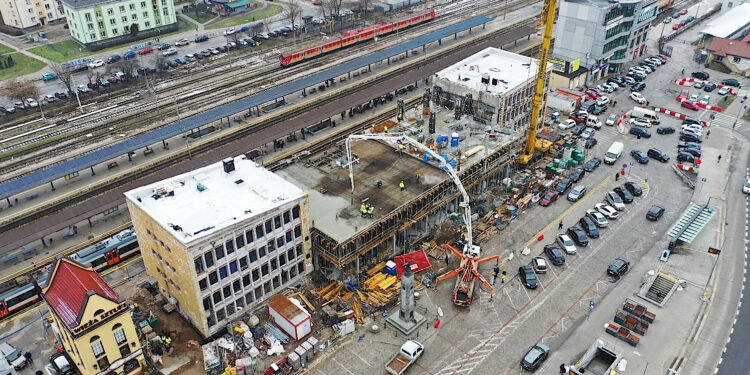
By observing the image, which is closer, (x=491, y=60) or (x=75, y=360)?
(x=75, y=360)

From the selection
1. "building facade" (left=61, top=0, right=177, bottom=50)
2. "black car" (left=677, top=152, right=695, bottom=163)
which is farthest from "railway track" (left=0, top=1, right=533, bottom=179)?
"black car" (left=677, top=152, right=695, bottom=163)

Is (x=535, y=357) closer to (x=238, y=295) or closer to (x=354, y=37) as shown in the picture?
(x=238, y=295)

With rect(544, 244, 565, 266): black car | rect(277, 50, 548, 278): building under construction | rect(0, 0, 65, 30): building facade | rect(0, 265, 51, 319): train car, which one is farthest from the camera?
rect(0, 0, 65, 30): building facade

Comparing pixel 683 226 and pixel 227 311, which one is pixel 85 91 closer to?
pixel 227 311

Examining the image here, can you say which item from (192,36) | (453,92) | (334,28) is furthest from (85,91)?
(453,92)

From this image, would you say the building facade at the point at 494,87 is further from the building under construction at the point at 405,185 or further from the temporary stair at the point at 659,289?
the temporary stair at the point at 659,289

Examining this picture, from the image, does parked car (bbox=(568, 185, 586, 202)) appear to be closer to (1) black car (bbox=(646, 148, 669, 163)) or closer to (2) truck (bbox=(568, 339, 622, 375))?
(1) black car (bbox=(646, 148, 669, 163))

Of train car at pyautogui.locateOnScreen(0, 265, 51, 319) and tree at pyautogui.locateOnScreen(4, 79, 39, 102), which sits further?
tree at pyautogui.locateOnScreen(4, 79, 39, 102)
